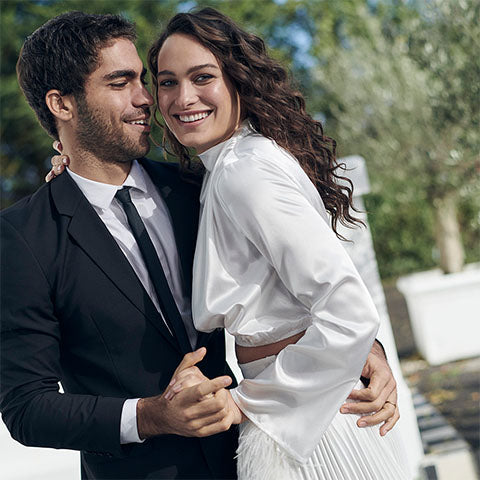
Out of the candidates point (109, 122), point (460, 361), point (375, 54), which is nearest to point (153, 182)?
point (109, 122)

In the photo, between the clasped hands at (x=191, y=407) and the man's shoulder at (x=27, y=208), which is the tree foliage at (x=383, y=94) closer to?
the man's shoulder at (x=27, y=208)

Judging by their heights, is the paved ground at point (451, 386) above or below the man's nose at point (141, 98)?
below

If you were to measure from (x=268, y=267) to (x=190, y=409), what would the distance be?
1.37 feet

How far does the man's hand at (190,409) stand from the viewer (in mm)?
1658

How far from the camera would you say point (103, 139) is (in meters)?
2.13

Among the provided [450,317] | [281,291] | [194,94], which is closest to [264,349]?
[281,291]

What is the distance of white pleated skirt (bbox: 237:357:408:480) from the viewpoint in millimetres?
1780

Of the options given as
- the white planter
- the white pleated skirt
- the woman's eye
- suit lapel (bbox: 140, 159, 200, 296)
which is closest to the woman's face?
the woman's eye

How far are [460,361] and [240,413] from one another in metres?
6.58

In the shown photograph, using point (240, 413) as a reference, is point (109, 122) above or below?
above

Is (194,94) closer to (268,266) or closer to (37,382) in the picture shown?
(268,266)

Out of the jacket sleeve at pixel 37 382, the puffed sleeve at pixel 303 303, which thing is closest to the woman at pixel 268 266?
the puffed sleeve at pixel 303 303

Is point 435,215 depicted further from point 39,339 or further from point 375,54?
point 39,339

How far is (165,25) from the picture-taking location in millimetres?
2053
